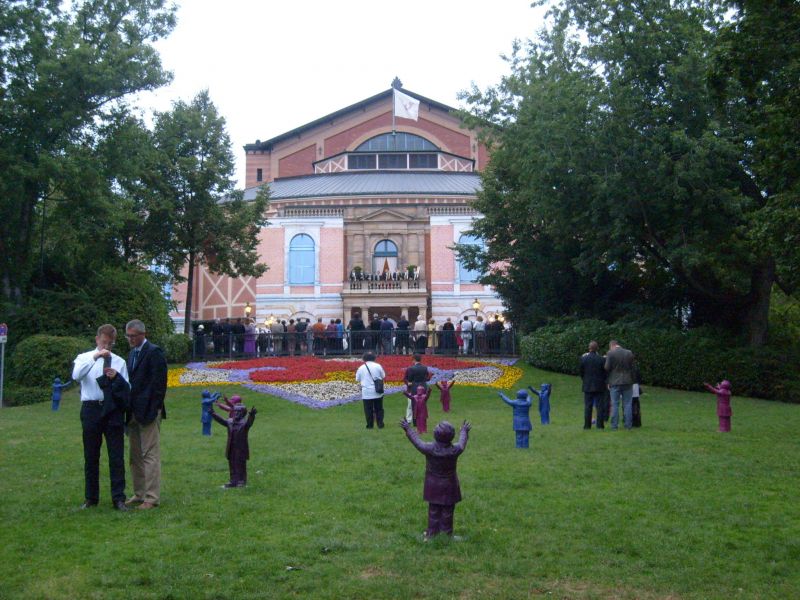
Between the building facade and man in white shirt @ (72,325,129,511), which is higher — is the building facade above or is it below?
above

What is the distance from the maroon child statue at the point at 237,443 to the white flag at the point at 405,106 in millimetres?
46671

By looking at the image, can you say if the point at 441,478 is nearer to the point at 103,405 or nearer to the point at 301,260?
the point at 103,405

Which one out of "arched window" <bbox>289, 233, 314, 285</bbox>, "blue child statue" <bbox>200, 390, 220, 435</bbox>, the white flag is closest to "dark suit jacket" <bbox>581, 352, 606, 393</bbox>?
"blue child statue" <bbox>200, 390, 220, 435</bbox>

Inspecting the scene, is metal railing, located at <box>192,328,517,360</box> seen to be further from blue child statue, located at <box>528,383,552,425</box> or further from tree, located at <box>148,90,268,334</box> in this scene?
blue child statue, located at <box>528,383,552,425</box>

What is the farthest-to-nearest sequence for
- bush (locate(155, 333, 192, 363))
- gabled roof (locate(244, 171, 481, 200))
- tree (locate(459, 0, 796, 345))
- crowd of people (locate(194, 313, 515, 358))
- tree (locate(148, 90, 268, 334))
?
gabled roof (locate(244, 171, 481, 200)), tree (locate(148, 90, 268, 334)), crowd of people (locate(194, 313, 515, 358)), bush (locate(155, 333, 192, 363)), tree (locate(459, 0, 796, 345))

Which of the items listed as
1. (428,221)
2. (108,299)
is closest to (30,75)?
(108,299)

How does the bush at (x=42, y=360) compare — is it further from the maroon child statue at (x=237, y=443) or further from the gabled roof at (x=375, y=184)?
the gabled roof at (x=375, y=184)

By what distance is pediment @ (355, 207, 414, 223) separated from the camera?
53.2 meters

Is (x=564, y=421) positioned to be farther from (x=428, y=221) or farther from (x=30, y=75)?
(x=428, y=221)

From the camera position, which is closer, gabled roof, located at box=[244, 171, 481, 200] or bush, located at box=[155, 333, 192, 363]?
bush, located at box=[155, 333, 192, 363]

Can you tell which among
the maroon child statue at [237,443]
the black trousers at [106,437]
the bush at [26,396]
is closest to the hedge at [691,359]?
the bush at [26,396]

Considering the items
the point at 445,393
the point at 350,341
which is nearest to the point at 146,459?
the point at 445,393

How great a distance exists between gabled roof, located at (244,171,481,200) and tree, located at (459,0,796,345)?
90.8ft

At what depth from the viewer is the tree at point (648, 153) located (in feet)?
73.2
